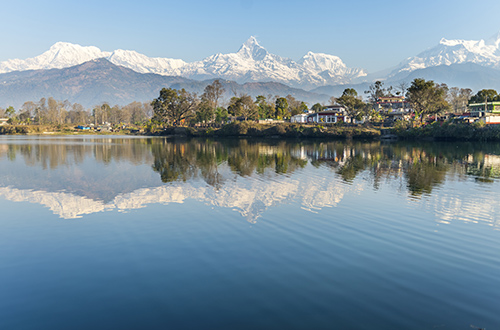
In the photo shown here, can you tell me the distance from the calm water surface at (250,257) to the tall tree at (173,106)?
4672 inches

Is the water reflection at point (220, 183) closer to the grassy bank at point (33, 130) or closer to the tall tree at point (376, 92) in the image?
the tall tree at point (376, 92)

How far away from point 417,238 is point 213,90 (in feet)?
Answer: 458

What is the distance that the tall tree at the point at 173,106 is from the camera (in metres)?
137

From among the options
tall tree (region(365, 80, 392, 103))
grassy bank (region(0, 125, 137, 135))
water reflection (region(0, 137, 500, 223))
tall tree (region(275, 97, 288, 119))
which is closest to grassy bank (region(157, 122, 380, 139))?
tall tree (region(275, 97, 288, 119))

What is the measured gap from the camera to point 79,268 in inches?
403

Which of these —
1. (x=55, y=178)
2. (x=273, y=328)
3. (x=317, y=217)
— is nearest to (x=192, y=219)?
(x=317, y=217)

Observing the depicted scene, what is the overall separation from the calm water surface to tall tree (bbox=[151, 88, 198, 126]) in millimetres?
118677

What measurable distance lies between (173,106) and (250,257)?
136 m

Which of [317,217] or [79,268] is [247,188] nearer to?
[317,217]

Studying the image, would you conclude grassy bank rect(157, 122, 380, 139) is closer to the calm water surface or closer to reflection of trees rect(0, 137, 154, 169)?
reflection of trees rect(0, 137, 154, 169)

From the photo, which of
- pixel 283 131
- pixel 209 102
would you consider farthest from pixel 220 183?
pixel 209 102

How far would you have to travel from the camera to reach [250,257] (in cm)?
1102

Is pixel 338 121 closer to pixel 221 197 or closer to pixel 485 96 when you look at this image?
pixel 485 96

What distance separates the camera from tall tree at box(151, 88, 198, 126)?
137075 millimetres
